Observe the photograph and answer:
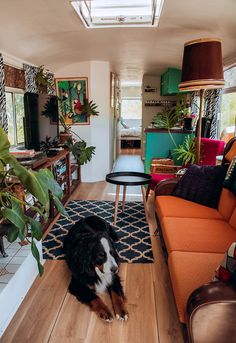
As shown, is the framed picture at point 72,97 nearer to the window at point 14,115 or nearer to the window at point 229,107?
the window at point 14,115

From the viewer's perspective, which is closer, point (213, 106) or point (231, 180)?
point (231, 180)

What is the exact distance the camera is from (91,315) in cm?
177

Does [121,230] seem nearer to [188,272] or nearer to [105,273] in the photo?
[105,273]

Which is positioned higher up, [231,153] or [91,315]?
[231,153]

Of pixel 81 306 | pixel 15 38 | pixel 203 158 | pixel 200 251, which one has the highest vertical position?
pixel 15 38

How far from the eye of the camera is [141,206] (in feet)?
12.2

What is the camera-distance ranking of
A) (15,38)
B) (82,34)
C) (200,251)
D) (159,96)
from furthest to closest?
(159,96), (82,34), (15,38), (200,251)

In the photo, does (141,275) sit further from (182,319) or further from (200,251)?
(182,319)

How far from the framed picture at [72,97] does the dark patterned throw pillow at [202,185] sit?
8.85 feet

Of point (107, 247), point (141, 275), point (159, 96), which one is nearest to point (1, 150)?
point (107, 247)

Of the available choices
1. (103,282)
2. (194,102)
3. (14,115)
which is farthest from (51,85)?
(103,282)

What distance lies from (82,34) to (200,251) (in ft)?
8.80

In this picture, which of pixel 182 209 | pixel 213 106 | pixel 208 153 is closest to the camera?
pixel 182 209

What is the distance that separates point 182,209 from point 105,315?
41.6 inches
